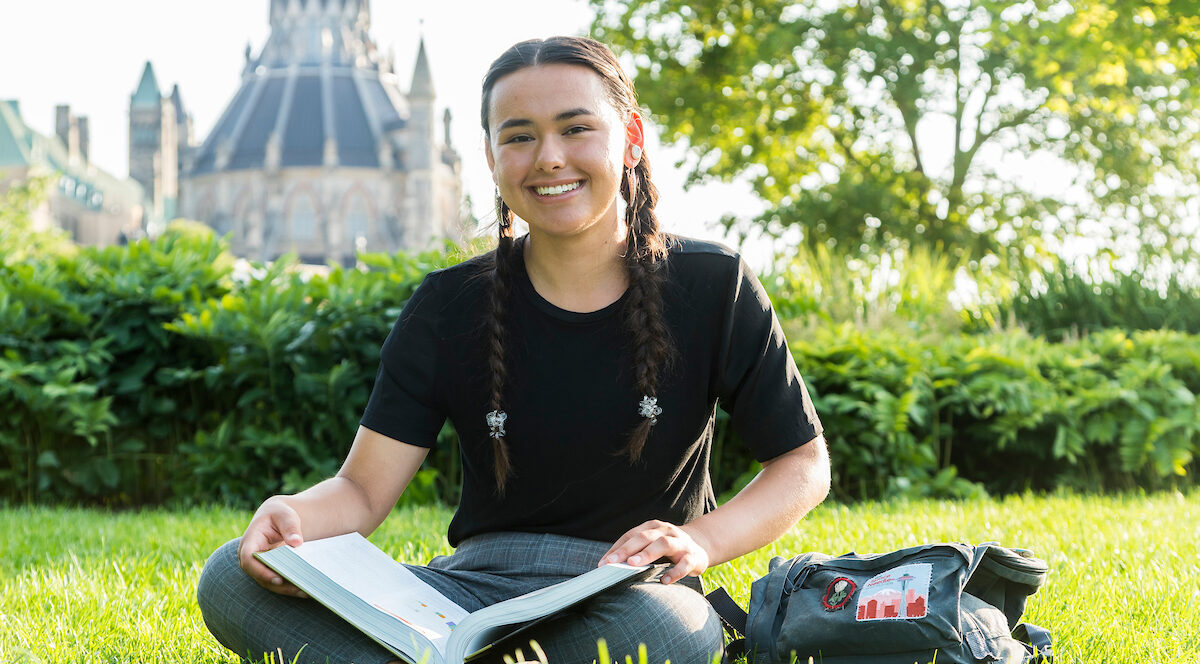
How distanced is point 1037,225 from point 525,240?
19001 millimetres

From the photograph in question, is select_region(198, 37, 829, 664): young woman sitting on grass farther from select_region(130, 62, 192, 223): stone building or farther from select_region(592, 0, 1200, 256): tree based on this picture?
select_region(130, 62, 192, 223): stone building

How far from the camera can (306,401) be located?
527 centimetres

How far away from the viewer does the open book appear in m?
1.85

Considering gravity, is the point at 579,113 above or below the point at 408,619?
above

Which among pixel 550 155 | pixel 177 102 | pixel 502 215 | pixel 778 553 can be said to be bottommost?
pixel 778 553

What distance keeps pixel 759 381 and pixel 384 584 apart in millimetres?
864

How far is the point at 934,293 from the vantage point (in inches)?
319

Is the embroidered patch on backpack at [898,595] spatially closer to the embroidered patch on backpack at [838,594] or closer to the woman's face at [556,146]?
the embroidered patch on backpack at [838,594]

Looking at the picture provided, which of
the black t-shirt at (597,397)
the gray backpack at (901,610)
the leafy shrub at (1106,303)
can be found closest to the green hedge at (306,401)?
the leafy shrub at (1106,303)

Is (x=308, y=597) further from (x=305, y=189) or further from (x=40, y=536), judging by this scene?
(x=305, y=189)

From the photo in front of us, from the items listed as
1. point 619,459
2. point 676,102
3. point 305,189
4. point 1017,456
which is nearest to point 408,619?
point 619,459

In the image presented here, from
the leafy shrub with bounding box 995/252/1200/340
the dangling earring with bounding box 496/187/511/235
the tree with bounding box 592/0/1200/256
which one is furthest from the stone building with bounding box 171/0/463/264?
the dangling earring with bounding box 496/187/511/235

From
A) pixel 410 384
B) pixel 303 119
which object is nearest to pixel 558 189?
pixel 410 384

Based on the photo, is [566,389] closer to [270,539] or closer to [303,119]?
[270,539]
